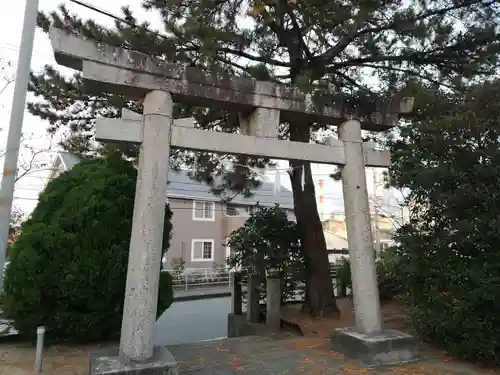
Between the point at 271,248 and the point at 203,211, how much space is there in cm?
1770

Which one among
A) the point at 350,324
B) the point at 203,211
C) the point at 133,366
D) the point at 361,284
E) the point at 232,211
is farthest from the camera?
the point at 232,211

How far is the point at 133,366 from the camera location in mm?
4219

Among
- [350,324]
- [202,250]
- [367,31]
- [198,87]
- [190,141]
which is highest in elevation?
[367,31]

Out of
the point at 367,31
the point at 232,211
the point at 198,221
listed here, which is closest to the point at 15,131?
the point at 367,31

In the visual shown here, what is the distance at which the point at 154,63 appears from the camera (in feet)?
16.3

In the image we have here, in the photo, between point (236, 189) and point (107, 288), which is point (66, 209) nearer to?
point (107, 288)

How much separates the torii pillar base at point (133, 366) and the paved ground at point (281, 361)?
522 mm

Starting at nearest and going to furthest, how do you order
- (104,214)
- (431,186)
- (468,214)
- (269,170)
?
(468,214) → (431,186) → (104,214) → (269,170)

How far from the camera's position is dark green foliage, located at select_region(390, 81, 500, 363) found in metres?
4.87

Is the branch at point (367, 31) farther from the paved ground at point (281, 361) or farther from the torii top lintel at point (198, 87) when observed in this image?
the paved ground at point (281, 361)

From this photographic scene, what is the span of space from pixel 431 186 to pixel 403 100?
1.75 metres

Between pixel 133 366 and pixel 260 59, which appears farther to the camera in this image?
pixel 260 59

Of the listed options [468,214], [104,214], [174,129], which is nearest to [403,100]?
[468,214]

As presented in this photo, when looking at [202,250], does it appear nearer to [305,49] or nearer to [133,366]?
[305,49]
